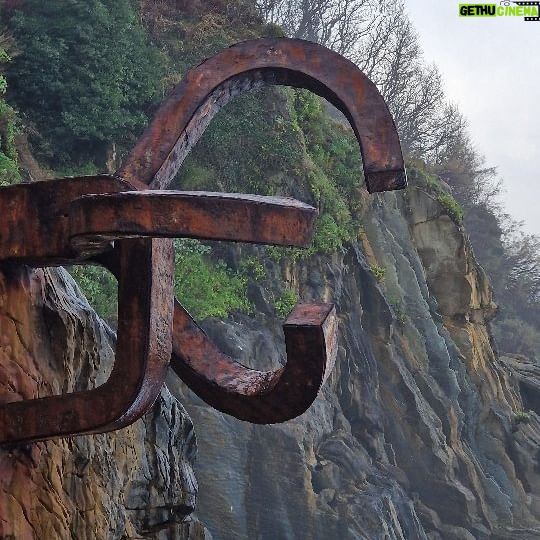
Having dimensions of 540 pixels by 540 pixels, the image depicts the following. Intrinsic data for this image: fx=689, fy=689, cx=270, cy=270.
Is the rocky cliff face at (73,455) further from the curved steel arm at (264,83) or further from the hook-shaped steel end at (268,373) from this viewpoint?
the curved steel arm at (264,83)

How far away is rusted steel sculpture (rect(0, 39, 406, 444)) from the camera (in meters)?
1.38

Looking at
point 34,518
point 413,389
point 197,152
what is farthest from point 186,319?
point 413,389

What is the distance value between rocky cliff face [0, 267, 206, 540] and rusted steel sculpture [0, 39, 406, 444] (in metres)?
0.13

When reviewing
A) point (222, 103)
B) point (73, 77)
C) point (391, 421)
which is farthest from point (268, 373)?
point (391, 421)

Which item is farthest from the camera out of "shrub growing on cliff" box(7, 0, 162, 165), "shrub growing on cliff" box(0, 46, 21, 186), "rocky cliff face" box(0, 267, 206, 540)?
"shrub growing on cliff" box(7, 0, 162, 165)

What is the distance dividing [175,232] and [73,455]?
1.13 meters

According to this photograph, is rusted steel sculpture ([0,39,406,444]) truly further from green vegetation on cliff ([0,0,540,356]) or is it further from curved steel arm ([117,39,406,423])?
green vegetation on cliff ([0,0,540,356])

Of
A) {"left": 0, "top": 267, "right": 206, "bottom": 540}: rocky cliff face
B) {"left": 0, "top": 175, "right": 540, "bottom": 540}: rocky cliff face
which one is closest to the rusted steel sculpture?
{"left": 0, "top": 267, "right": 206, "bottom": 540}: rocky cliff face

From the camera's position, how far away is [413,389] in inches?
437

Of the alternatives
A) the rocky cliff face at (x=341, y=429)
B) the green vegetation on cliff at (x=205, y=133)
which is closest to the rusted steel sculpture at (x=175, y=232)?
the rocky cliff face at (x=341, y=429)

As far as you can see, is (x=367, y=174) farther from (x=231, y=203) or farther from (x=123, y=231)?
(x=123, y=231)

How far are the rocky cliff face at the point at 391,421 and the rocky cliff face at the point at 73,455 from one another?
4.69 metres

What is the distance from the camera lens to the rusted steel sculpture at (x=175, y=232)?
1.38 m

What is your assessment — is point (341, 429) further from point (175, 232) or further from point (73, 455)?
point (175, 232)
